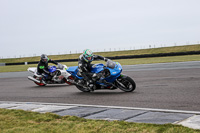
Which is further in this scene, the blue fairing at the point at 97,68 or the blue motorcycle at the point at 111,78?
the blue fairing at the point at 97,68

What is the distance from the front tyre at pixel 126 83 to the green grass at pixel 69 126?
4284 mm

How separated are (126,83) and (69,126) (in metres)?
5.28

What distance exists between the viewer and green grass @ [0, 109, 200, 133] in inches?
188

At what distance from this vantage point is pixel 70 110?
7.15 meters

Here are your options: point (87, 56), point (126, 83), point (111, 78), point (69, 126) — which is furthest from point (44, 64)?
point (69, 126)

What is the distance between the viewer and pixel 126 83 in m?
10.4

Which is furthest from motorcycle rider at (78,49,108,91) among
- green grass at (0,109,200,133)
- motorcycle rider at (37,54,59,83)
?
motorcycle rider at (37,54,59,83)

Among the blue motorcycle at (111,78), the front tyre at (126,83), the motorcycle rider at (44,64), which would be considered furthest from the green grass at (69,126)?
the motorcycle rider at (44,64)

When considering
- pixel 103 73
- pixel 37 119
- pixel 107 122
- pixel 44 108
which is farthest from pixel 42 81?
pixel 107 122

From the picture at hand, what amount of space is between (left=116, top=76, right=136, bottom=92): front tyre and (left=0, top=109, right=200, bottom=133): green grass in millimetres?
4284

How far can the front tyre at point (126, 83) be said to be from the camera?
10.3m

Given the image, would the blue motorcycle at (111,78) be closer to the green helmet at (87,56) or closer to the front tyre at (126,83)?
the front tyre at (126,83)

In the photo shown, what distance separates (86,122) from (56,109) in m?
2.01

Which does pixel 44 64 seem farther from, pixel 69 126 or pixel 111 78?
pixel 69 126
